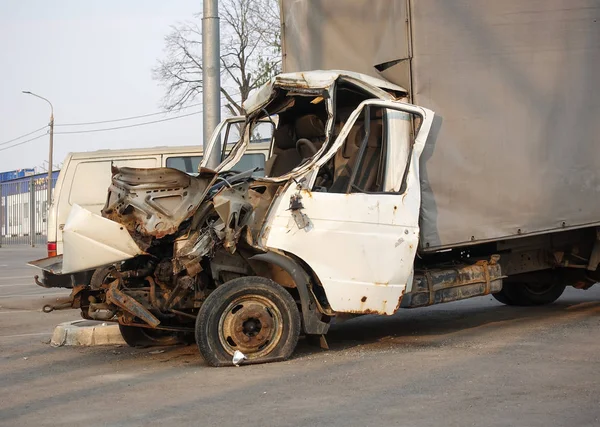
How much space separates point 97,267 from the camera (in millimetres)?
7398

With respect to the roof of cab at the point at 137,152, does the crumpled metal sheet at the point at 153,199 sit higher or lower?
lower

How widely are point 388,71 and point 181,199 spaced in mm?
2549

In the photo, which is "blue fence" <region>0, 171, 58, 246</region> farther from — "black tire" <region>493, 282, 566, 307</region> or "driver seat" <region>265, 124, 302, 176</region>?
"driver seat" <region>265, 124, 302, 176</region>

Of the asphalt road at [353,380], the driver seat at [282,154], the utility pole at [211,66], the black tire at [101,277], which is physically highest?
the utility pole at [211,66]

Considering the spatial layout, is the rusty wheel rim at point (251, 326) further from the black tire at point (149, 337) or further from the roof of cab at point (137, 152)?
the roof of cab at point (137, 152)

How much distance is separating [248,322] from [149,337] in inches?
68.6

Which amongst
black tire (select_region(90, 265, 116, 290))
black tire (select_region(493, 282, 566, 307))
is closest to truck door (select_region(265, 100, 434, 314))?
black tire (select_region(90, 265, 116, 290))

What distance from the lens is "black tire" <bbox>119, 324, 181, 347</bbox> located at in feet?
28.8

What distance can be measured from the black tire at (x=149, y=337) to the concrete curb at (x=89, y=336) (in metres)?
0.56

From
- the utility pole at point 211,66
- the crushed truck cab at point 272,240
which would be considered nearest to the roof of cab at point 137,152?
the utility pole at point 211,66

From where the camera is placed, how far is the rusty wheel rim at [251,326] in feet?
24.6

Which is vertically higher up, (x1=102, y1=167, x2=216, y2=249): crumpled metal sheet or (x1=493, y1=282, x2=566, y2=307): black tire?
(x1=102, y1=167, x2=216, y2=249): crumpled metal sheet

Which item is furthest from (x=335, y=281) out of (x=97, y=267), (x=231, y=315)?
(x=97, y=267)

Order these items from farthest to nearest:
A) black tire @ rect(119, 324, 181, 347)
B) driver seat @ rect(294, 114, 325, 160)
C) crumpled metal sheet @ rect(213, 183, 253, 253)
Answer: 1. driver seat @ rect(294, 114, 325, 160)
2. black tire @ rect(119, 324, 181, 347)
3. crumpled metal sheet @ rect(213, 183, 253, 253)
